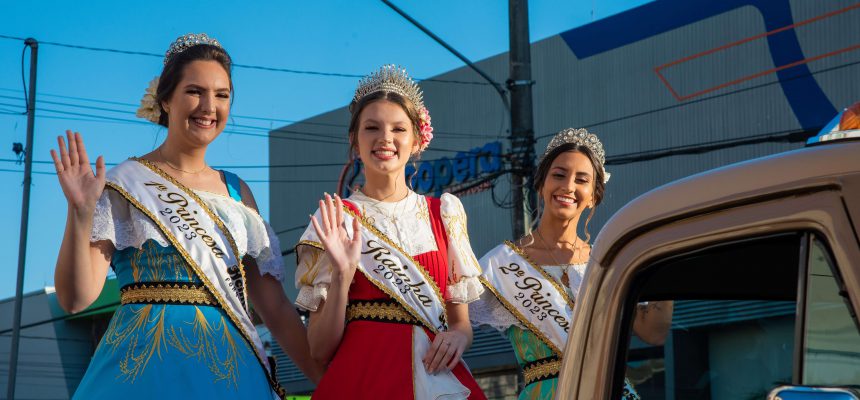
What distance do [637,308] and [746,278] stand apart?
0.19 m

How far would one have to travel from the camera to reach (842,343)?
4.65ft

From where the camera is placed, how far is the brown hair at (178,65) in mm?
3521

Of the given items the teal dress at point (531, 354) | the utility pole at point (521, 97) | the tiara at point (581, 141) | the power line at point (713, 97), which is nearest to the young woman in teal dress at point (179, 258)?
the teal dress at point (531, 354)

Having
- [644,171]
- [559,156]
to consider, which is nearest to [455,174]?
[644,171]

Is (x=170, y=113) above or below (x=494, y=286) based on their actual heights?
above

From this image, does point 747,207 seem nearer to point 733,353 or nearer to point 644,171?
point 733,353

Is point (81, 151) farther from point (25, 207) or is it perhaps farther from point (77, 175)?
point (25, 207)

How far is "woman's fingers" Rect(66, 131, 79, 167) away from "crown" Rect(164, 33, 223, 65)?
586 millimetres

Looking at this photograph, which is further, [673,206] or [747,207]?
[673,206]

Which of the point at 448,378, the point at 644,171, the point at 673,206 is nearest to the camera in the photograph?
the point at 673,206

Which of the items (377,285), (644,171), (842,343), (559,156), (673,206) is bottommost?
(842,343)

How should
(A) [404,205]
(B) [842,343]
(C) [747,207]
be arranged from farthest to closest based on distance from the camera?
(A) [404,205] → (C) [747,207] → (B) [842,343]

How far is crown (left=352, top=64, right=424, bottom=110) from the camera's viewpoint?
12.6 feet

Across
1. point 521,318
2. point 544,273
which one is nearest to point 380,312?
point 521,318
